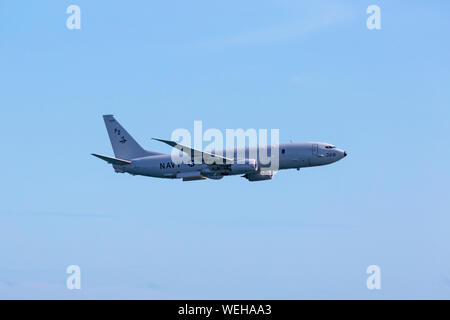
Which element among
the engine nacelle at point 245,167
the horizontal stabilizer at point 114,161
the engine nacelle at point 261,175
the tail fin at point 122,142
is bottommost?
the engine nacelle at point 261,175

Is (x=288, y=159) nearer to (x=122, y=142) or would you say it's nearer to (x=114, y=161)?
(x=114, y=161)

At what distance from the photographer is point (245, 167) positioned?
109062mm

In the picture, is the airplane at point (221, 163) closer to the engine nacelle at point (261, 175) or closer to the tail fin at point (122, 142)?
the engine nacelle at point (261, 175)

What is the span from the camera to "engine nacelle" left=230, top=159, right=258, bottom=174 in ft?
358

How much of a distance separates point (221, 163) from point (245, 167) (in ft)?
10.5

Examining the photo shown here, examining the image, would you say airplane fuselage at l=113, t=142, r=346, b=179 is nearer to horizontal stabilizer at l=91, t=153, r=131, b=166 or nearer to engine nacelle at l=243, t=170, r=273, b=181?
engine nacelle at l=243, t=170, r=273, b=181

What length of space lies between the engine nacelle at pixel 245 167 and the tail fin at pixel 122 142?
13330 millimetres

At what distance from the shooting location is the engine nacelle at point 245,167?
109 m

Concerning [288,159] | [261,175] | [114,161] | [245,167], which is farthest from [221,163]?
[114,161]

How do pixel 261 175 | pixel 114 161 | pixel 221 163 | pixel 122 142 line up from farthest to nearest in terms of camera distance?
pixel 122 142 < pixel 114 161 < pixel 261 175 < pixel 221 163

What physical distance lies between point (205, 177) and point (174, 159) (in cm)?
508

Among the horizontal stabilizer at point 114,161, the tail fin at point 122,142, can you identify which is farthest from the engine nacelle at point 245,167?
the horizontal stabilizer at point 114,161
